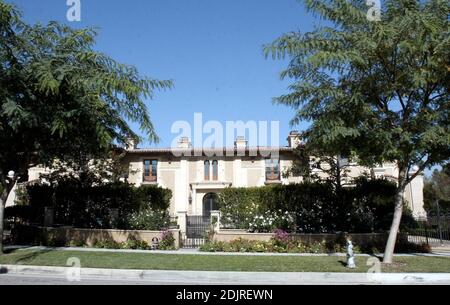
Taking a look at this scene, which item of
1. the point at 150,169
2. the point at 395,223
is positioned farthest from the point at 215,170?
the point at 395,223

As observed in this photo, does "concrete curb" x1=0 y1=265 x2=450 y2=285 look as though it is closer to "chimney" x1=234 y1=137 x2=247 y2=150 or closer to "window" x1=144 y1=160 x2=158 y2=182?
"window" x1=144 y1=160 x2=158 y2=182

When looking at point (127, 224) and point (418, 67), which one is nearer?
point (418, 67)

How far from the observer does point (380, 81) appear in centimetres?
1280

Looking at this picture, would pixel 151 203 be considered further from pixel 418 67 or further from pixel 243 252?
pixel 418 67

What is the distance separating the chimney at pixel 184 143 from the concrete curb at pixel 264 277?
30.9 metres

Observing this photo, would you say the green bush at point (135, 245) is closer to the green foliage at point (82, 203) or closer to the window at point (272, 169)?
the green foliage at point (82, 203)

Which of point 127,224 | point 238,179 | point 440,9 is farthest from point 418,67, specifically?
point 238,179

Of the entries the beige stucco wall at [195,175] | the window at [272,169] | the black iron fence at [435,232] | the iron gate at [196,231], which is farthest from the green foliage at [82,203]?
the window at [272,169]

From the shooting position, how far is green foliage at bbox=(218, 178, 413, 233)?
59.1ft

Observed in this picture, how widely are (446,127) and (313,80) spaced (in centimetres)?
392

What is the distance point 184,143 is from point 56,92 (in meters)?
30.8

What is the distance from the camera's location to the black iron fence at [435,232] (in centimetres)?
1808

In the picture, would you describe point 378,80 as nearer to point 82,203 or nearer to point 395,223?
point 395,223

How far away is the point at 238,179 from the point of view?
4056 centimetres
